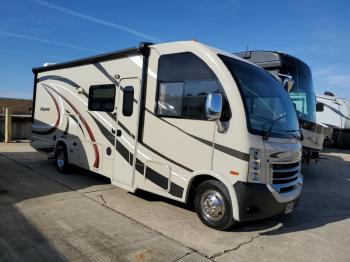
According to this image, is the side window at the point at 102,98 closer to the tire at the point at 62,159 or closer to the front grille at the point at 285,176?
the tire at the point at 62,159

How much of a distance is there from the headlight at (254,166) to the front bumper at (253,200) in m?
0.08

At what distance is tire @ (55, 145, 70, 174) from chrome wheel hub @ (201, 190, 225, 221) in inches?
178

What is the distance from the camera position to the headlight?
4.59 m

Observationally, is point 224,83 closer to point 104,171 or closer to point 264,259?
point 264,259

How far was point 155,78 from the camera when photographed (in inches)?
229

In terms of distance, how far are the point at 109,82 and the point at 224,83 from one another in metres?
2.97

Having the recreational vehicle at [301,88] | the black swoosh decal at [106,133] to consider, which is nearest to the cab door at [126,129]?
the black swoosh decal at [106,133]

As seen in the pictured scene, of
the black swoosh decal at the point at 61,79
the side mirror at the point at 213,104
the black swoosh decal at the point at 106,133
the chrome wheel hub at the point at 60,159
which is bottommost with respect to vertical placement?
the chrome wheel hub at the point at 60,159

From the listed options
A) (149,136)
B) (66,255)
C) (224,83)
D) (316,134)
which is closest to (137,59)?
(149,136)

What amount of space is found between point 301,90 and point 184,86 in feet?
19.1

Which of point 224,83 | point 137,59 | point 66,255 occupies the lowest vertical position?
point 66,255

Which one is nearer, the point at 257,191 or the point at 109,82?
the point at 257,191

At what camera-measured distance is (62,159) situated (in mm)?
8508

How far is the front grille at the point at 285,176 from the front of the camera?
4867 mm
